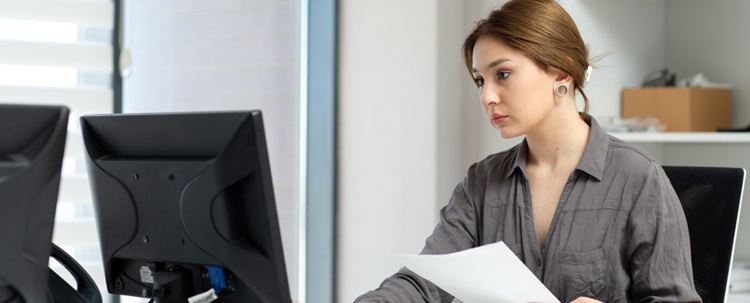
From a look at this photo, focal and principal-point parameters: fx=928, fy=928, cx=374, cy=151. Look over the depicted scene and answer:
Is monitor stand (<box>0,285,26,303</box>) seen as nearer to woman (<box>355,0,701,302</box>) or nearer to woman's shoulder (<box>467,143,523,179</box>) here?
woman (<box>355,0,701,302</box>)

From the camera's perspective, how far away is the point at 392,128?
3293 millimetres

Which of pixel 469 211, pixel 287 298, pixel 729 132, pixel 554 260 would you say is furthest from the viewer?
pixel 729 132

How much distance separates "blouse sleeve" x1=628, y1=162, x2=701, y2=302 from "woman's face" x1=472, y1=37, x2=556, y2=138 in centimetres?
26

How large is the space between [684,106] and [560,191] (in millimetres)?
972

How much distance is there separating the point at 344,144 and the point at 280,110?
0.27 meters

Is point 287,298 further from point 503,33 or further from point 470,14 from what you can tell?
point 470,14

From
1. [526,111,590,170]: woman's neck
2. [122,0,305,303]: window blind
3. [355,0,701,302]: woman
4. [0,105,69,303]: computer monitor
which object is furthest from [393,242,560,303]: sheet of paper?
[122,0,305,303]: window blind

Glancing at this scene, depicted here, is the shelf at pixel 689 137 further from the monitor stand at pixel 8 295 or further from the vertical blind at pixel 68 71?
the monitor stand at pixel 8 295

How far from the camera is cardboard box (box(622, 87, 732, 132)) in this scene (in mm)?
2754

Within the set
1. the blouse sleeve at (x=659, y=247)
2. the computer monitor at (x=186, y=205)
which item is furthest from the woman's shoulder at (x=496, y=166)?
the computer monitor at (x=186, y=205)

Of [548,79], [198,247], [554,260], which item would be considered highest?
[548,79]

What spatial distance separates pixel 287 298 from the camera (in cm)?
143

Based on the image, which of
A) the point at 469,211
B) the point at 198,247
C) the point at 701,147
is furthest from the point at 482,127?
the point at 198,247

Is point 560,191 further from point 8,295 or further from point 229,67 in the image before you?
point 229,67
